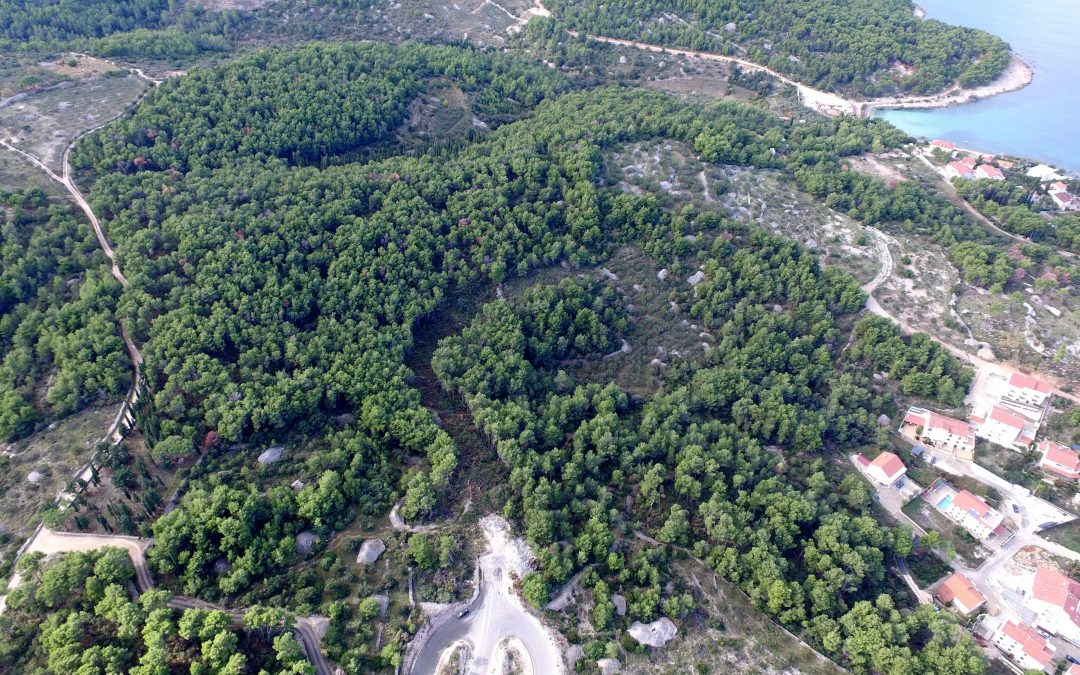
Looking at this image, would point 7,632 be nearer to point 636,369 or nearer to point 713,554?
point 713,554

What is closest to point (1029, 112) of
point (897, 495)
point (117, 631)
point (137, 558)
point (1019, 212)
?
point (1019, 212)

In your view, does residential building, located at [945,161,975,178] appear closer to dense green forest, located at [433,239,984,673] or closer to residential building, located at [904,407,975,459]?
dense green forest, located at [433,239,984,673]

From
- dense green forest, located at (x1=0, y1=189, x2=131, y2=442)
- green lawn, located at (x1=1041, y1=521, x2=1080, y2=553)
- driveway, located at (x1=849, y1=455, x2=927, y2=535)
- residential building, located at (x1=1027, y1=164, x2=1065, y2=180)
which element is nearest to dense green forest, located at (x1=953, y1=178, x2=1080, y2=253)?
residential building, located at (x1=1027, y1=164, x2=1065, y2=180)

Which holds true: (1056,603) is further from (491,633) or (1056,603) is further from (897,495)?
(491,633)

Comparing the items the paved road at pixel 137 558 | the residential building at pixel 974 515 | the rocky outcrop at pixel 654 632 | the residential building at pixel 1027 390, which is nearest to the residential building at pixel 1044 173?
the residential building at pixel 1027 390

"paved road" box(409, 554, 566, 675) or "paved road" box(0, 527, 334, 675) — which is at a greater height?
"paved road" box(0, 527, 334, 675)
